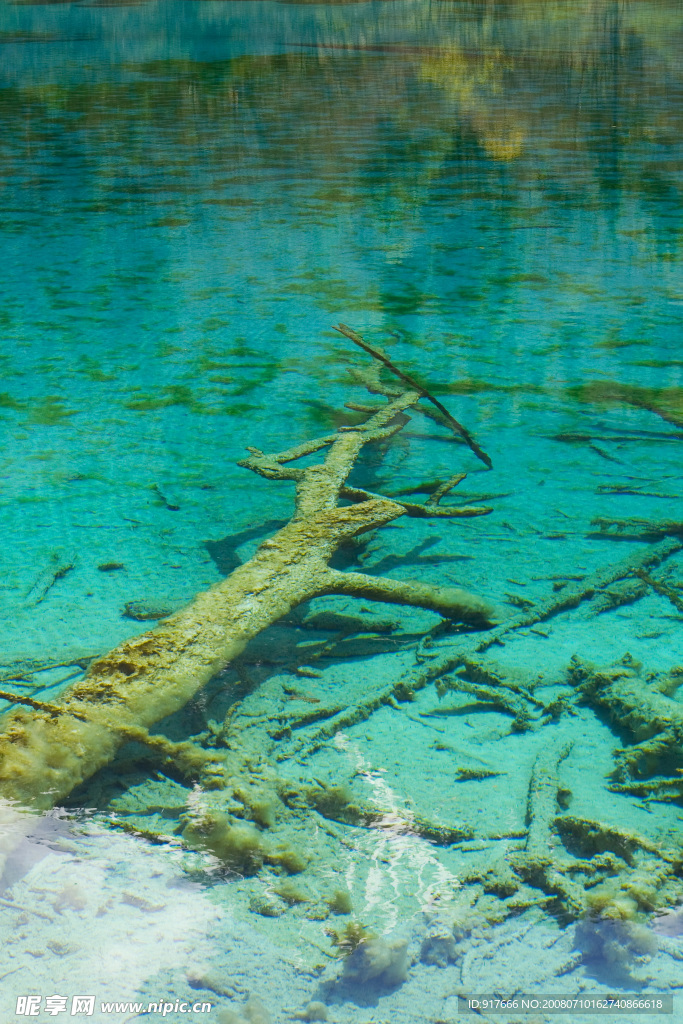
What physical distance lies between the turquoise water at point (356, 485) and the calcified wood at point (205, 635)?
7cm

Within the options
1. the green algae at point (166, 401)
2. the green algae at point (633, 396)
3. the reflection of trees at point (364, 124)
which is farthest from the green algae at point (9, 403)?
the reflection of trees at point (364, 124)

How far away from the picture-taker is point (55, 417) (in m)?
3.71

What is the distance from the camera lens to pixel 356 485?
10.5ft

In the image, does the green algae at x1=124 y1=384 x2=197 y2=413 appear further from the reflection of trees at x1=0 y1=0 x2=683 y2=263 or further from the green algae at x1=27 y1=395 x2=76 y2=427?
the reflection of trees at x1=0 y1=0 x2=683 y2=263

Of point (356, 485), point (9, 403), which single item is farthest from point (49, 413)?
point (356, 485)

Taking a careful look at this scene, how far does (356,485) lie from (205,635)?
1.14 m

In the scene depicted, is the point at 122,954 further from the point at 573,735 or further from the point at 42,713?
the point at 573,735

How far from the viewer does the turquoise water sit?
1.58 meters

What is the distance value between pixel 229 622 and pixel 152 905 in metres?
0.73

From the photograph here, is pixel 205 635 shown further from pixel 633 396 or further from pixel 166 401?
pixel 633 396

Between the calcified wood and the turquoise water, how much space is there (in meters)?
0.07

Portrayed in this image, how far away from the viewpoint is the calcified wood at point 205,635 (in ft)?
5.99

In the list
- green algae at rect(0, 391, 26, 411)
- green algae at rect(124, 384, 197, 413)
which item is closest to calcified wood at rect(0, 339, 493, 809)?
green algae at rect(124, 384, 197, 413)

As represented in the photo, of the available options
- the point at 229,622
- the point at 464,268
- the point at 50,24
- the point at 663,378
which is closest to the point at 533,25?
the point at 50,24
